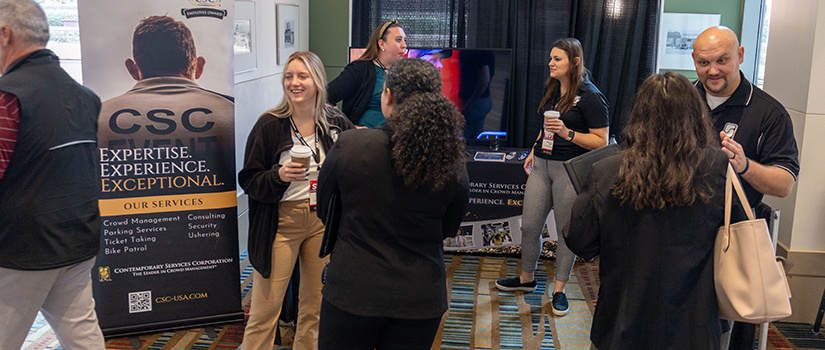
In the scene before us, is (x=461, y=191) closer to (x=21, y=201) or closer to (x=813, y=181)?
(x=21, y=201)

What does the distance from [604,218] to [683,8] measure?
3606 mm

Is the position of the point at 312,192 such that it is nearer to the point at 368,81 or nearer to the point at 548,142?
the point at 368,81

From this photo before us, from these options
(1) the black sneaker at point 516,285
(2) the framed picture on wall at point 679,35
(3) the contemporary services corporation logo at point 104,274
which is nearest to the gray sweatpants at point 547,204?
(1) the black sneaker at point 516,285

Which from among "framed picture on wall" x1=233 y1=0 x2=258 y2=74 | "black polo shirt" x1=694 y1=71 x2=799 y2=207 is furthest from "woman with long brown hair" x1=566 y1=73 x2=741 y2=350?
"framed picture on wall" x1=233 y1=0 x2=258 y2=74

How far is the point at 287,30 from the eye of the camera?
4.77 m

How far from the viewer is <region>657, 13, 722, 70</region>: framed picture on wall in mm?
4711

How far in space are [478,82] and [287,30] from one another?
57.5 inches

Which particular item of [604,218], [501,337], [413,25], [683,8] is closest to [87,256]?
[604,218]

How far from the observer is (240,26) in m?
3.97

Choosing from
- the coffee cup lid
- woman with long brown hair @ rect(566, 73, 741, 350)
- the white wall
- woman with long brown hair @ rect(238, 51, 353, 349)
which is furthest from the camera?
the white wall

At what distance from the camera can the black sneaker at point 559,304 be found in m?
3.55

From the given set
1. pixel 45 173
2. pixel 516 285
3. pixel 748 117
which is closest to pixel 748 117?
pixel 748 117

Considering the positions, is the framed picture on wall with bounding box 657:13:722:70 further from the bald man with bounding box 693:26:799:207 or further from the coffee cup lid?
the coffee cup lid

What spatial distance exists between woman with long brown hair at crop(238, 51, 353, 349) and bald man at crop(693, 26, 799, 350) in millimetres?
1420
